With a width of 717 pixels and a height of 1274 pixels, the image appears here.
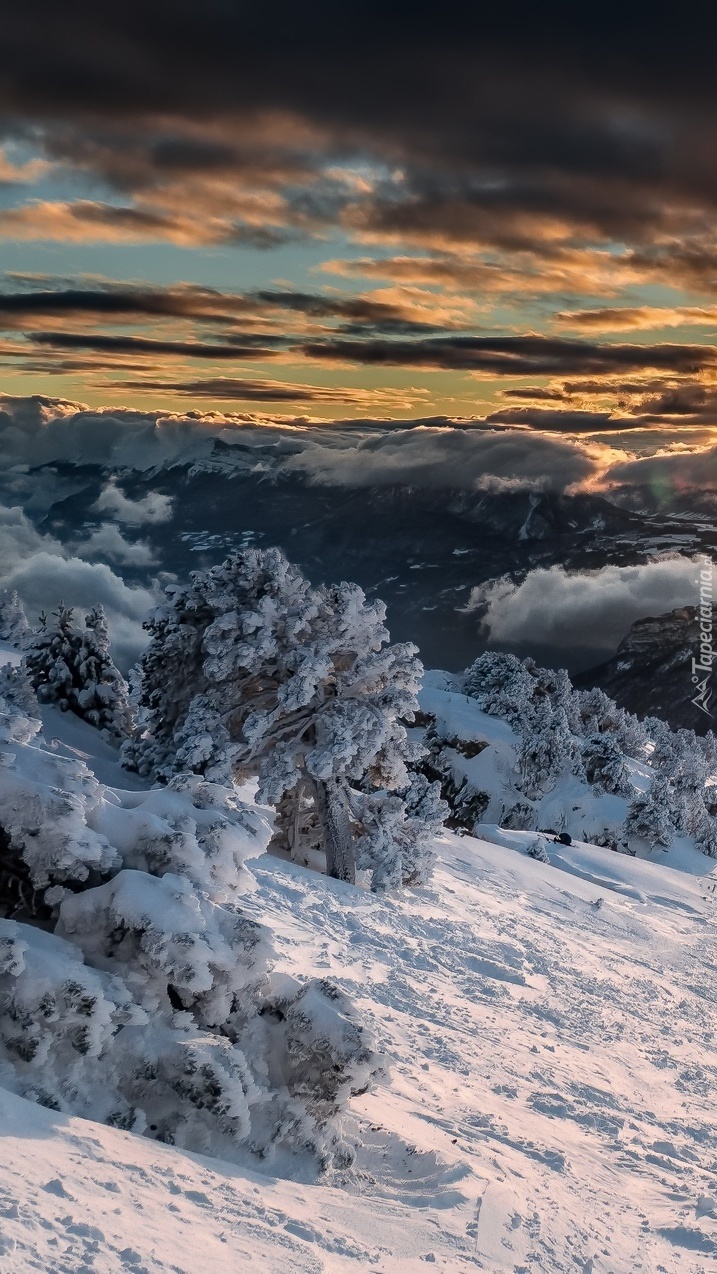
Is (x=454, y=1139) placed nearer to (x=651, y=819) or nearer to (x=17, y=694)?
(x=17, y=694)

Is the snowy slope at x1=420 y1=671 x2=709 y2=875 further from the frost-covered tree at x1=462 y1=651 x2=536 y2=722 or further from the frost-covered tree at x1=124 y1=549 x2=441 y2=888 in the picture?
the frost-covered tree at x1=124 y1=549 x2=441 y2=888

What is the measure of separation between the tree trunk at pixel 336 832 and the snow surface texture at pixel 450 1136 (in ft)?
5.87

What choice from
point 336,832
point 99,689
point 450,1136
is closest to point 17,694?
point 99,689

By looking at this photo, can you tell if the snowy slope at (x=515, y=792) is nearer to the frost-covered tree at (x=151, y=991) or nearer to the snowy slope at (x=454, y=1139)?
the snowy slope at (x=454, y=1139)

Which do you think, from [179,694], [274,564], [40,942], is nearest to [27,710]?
[179,694]

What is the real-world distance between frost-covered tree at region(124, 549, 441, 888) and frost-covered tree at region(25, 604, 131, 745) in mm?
5463

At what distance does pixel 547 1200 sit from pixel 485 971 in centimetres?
844

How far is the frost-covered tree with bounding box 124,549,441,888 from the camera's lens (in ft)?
71.7

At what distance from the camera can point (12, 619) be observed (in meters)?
58.8

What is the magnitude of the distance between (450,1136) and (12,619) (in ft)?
174

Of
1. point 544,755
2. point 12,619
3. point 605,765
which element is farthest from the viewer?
point 605,765

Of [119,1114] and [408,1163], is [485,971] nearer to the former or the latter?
[408,1163]

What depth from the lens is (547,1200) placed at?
9.34 m

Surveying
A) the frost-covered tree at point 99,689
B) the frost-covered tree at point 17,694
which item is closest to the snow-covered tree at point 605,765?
the frost-covered tree at point 99,689
